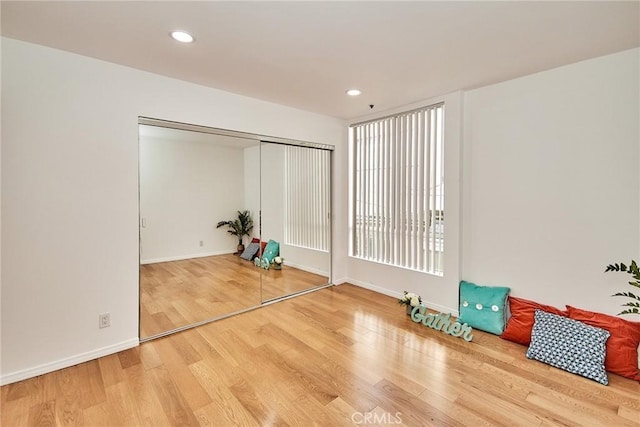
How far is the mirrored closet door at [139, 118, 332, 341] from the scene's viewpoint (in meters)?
2.80

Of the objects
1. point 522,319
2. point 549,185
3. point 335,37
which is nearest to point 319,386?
point 522,319

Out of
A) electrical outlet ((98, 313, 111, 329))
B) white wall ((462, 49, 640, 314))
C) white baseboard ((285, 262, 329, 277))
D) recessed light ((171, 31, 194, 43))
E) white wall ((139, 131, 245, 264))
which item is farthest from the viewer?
white baseboard ((285, 262, 329, 277))

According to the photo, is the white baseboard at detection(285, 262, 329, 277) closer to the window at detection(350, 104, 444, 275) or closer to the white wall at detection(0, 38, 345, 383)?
the window at detection(350, 104, 444, 275)

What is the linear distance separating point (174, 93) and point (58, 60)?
819 mm

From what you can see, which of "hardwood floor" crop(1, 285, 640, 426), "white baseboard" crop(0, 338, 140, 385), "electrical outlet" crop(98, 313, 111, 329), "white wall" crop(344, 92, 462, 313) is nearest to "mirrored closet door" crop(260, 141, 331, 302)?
"hardwood floor" crop(1, 285, 640, 426)

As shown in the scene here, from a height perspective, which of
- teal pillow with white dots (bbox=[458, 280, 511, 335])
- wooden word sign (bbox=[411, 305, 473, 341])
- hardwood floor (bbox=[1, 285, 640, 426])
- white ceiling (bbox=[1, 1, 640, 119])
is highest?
white ceiling (bbox=[1, 1, 640, 119])

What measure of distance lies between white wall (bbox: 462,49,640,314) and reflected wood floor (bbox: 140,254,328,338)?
2333 millimetres

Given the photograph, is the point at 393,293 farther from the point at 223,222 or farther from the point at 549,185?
the point at 223,222

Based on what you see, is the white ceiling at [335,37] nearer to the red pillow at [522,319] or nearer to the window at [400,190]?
the window at [400,190]

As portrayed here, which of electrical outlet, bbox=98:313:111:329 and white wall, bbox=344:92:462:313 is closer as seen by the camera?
electrical outlet, bbox=98:313:111:329

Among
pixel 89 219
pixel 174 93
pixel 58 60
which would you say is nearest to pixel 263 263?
pixel 89 219

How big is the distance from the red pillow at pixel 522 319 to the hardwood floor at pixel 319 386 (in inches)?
3.6

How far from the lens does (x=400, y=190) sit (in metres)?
3.68

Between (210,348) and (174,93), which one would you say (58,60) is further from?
(210,348)
